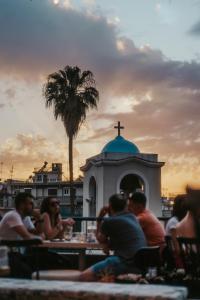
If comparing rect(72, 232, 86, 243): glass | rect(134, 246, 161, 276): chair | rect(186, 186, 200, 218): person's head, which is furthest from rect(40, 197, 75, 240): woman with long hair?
rect(186, 186, 200, 218): person's head

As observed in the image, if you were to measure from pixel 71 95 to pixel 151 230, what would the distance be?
102ft

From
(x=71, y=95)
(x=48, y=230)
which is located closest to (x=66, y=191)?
(x=71, y=95)

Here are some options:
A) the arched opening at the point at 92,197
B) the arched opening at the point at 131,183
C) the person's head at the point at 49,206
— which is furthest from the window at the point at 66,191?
the person's head at the point at 49,206

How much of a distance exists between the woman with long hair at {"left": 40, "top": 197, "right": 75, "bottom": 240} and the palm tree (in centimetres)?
2791

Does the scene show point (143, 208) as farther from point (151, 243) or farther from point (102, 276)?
point (102, 276)

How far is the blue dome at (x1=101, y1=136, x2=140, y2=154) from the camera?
31031 millimetres

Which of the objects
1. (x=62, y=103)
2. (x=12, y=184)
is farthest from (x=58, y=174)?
(x=62, y=103)

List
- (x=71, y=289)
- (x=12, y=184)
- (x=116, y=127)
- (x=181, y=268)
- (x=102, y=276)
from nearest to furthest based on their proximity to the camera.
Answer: (x=71, y=289)
(x=102, y=276)
(x=181, y=268)
(x=116, y=127)
(x=12, y=184)

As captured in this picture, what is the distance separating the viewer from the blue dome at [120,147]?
31031 millimetres

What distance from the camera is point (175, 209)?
24.1 feet

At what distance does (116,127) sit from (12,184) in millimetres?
53757

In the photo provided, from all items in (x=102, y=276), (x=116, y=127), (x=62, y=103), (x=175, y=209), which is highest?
(x=62, y=103)

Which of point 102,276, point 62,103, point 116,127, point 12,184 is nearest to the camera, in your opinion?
point 102,276

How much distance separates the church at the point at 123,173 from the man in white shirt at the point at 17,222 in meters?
22.4
